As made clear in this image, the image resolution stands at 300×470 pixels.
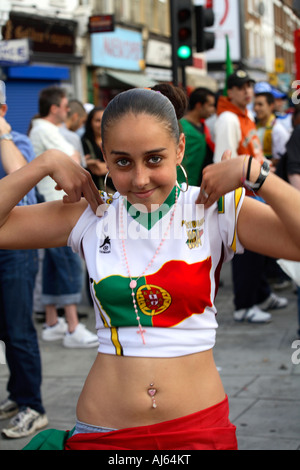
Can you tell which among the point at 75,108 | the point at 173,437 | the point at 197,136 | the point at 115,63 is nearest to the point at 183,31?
the point at 75,108

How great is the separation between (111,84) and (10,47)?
9.50 m

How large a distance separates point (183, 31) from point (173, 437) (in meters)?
8.23

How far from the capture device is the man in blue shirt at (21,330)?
4.50 m

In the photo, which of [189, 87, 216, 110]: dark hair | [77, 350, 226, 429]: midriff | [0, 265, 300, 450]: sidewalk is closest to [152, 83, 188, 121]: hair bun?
[77, 350, 226, 429]: midriff

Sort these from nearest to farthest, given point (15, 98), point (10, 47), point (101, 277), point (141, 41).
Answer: point (101, 277)
point (10, 47)
point (15, 98)
point (141, 41)

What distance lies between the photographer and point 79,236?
241 cm

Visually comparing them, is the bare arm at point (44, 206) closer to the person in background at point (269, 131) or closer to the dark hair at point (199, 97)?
the person in background at point (269, 131)

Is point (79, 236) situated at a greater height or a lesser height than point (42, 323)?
greater

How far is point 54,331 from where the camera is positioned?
688 cm

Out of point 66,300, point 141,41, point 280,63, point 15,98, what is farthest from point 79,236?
point 280,63

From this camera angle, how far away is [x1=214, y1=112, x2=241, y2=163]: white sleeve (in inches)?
280

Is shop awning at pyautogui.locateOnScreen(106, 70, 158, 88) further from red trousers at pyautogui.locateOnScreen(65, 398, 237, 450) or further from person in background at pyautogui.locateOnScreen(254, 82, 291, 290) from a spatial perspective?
red trousers at pyautogui.locateOnScreen(65, 398, 237, 450)
